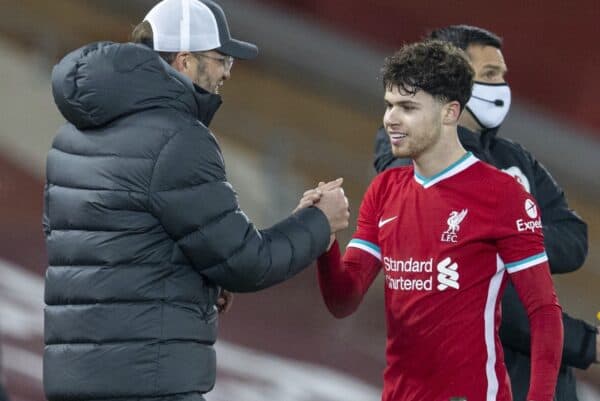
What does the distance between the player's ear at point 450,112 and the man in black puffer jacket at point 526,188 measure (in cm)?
25

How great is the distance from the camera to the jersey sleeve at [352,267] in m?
2.71

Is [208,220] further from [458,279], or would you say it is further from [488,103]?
[488,103]

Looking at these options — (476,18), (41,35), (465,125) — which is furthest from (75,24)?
(465,125)

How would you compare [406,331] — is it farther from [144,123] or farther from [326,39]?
[326,39]

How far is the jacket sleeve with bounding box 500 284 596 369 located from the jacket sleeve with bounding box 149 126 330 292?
2.06ft

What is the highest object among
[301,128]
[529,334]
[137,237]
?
[137,237]

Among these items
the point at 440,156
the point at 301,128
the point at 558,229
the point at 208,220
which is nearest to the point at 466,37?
the point at 558,229

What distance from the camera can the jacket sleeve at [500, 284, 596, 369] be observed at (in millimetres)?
2891

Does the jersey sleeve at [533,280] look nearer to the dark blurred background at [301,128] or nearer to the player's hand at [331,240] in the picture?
the player's hand at [331,240]

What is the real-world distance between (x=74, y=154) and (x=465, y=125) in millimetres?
1087

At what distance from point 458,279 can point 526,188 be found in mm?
526

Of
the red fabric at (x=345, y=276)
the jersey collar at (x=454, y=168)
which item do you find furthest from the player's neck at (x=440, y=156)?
the red fabric at (x=345, y=276)

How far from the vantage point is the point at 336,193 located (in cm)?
266

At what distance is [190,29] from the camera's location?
8.43 ft
